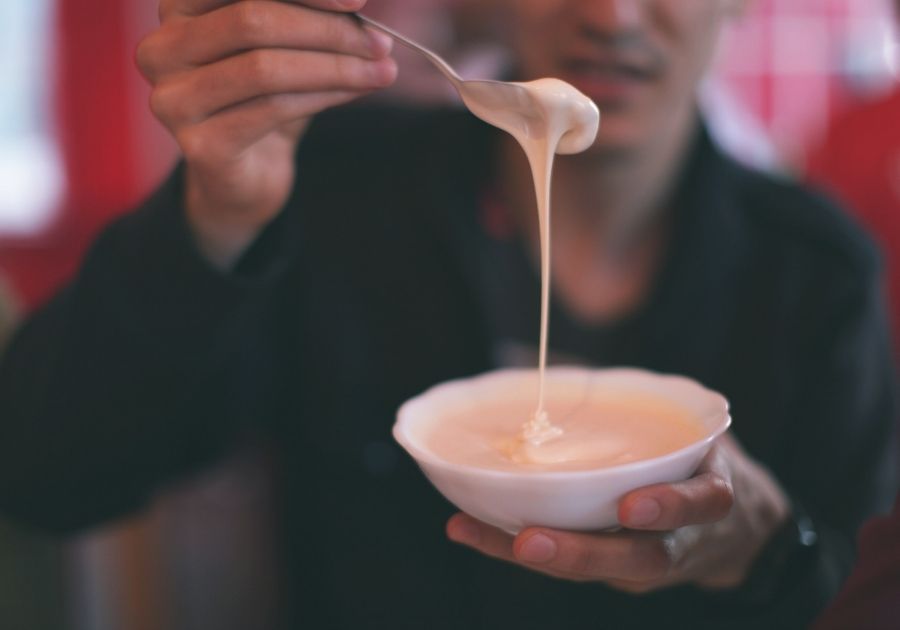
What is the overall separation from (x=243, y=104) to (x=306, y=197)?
685 mm

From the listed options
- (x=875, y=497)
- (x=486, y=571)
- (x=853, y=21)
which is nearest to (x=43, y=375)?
(x=486, y=571)

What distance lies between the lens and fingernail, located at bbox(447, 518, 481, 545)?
2.56 feet

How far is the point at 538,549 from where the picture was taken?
69cm

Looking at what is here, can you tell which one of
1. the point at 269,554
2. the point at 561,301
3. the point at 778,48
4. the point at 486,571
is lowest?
the point at 269,554

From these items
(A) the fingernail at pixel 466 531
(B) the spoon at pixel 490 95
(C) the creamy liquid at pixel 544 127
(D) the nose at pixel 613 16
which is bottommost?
(A) the fingernail at pixel 466 531

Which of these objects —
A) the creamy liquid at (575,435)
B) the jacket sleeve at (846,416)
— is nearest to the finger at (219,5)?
the creamy liquid at (575,435)

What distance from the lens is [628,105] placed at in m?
1.33

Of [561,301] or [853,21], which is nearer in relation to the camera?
[561,301]

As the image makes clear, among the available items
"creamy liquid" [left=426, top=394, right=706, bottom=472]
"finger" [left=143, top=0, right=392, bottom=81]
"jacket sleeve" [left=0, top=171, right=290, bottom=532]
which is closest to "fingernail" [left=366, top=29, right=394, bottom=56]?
"finger" [left=143, top=0, right=392, bottom=81]

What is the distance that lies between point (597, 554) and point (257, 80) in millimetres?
545

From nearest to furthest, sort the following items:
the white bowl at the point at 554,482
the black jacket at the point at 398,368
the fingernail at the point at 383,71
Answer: the white bowl at the point at 554,482, the fingernail at the point at 383,71, the black jacket at the point at 398,368

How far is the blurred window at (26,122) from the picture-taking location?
259 cm

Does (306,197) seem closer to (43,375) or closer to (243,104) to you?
(43,375)

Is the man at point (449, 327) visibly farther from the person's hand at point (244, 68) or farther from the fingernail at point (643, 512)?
the fingernail at point (643, 512)
